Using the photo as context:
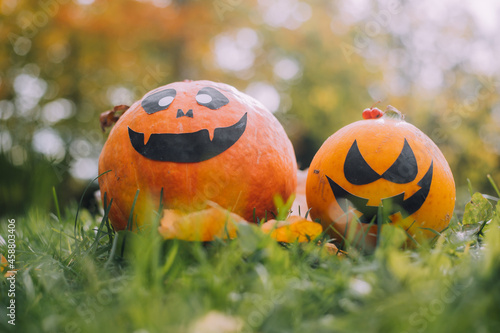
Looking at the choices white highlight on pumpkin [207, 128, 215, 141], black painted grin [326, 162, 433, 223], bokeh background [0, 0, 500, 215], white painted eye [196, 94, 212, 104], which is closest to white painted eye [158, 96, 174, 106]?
white painted eye [196, 94, 212, 104]

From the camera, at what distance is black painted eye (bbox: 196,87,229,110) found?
5.84 feet

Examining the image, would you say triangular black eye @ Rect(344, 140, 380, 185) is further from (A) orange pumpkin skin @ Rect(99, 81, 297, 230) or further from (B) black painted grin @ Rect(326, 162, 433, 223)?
(A) orange pumpkin skin @ Rect(99, 81, 297, 230)

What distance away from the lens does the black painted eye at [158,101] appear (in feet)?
5.82

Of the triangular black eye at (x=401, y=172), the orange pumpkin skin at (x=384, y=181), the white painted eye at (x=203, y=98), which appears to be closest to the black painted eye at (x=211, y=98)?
the white painted eye at (x=203, y=98)

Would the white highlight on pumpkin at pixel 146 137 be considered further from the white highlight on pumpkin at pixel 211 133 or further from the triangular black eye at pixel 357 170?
the triangular black eye at pixel 357 170

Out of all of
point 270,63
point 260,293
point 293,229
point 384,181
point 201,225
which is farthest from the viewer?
point 270,63

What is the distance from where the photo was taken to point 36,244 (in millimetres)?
1754

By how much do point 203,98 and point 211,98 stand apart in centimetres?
4

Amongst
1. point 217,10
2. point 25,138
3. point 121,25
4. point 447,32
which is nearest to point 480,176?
point 447,32

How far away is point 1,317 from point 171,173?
82 centimetres

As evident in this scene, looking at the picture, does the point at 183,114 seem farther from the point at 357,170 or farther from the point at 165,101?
the point at 357,170

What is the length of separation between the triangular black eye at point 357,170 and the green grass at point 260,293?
1.34 ft

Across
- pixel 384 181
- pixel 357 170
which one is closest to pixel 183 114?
pixel 357 170

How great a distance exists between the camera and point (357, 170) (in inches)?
64.7
